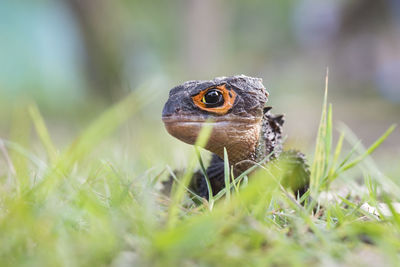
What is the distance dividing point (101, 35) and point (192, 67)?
8.62 feet

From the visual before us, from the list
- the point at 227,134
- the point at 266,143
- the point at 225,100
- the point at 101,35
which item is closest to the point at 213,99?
the point at 225,100

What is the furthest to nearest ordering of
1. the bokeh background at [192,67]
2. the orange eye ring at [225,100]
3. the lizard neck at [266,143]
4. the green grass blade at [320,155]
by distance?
the bokeh background at [192,67], the lizard neck at [266,143], the orange eye ring at [225,100], the green grass blade at [320,155]

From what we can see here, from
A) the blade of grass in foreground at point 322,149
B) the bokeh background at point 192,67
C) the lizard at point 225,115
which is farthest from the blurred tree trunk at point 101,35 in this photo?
the blade of grass in foreground at point 322,149

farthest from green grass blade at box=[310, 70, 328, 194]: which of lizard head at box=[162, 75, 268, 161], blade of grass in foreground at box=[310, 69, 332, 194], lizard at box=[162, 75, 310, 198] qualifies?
lizard head at box=[162, 75, 268, 161]

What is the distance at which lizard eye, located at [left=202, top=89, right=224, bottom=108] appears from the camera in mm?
1915

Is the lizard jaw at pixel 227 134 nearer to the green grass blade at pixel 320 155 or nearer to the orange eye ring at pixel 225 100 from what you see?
the orange eye ring at pixel 225 100

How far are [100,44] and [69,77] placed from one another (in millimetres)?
5729

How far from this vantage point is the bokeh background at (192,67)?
8.30 metres

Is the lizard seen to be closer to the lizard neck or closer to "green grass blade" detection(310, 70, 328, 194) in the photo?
the lizard neck

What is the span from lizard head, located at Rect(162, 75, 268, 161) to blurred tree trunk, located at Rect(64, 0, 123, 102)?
23.4 feet

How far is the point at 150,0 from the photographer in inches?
714

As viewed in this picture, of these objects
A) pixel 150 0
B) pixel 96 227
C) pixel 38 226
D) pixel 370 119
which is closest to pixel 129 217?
pixel 96 227

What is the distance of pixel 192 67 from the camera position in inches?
428

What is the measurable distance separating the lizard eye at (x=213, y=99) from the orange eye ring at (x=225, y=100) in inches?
0.4
